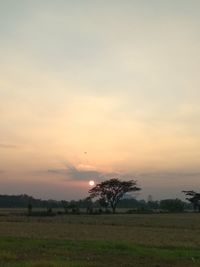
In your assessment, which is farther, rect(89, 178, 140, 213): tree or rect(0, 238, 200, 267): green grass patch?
rect(89, 178, 140, 213): tree

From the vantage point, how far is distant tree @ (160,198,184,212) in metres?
157

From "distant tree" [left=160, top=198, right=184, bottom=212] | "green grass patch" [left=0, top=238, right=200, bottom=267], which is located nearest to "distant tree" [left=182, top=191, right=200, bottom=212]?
"distant tree" [left=160, top=198, right=184, bottom=212]

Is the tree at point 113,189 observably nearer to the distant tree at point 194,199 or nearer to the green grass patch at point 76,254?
the distant tree at point 194,199

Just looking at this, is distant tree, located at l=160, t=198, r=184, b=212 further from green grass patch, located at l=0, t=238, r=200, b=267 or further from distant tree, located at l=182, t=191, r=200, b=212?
green grass patch, located at l=0, t=238, r=200, b=267

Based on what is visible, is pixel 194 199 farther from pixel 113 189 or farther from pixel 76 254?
pixel 76 254

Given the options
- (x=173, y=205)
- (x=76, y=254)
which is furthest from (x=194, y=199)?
(x=76, y=254)

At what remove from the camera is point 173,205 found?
163125 millimetres

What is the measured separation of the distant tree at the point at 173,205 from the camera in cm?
15738

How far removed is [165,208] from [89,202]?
2407 centimetres

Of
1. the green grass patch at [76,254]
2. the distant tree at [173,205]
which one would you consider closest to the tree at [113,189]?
the distant tree at [173,205]

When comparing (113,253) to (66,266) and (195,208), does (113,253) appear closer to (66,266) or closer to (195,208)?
(66,266)

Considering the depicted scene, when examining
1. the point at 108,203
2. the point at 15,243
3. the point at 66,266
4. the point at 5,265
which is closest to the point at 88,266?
the point at 66,266

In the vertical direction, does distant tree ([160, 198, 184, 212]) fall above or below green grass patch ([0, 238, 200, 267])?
above

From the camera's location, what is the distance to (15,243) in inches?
1078
